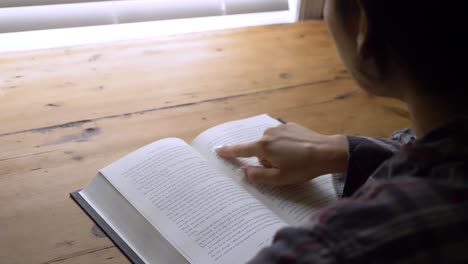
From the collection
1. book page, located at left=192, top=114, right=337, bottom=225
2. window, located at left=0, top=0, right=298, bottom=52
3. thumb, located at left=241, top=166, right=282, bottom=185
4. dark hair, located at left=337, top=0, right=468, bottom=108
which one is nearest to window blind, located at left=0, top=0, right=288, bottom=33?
window, located at left=0, top=0, right=298, bottom=52

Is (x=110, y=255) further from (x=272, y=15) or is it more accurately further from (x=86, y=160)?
(x=272, y=15)

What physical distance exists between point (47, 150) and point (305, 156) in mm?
407

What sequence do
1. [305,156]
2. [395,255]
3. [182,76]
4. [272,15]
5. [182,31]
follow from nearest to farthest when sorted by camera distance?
[395,255]
[305,156]
[182,76]
[182,31]
[272,15]

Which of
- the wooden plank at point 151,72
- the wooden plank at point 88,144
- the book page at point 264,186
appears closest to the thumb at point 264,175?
the book page at point 264,186

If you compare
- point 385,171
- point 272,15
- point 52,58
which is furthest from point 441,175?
point 272,15

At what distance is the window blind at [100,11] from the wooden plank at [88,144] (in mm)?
362

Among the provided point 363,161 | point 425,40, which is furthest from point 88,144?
point 425,40

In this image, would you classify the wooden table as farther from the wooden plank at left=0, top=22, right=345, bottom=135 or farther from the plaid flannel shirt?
the plaid flannel shirt

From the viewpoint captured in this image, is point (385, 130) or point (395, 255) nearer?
point (395, 255)

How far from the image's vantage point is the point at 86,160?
0.83 m

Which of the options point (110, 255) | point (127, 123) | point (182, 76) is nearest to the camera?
point (110, 255)

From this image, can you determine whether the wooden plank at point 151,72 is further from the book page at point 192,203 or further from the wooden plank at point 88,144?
the book page at point 192,203

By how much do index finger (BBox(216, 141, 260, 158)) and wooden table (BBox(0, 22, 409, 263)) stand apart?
107 mm

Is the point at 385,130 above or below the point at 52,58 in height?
below
